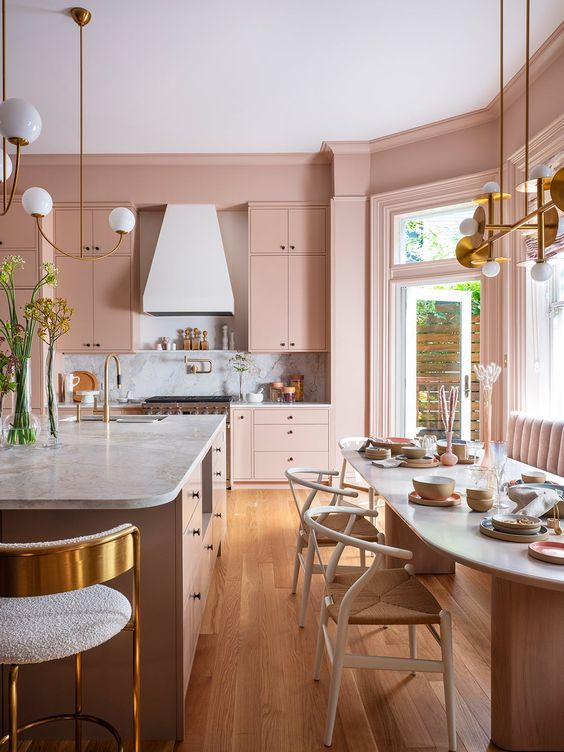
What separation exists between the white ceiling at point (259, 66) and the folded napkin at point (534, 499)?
2886mm

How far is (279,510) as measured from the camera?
4605 millimetres

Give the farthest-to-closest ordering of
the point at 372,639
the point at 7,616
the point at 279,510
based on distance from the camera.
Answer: the point at 279,510, the point at 372,639, the point at 7,616

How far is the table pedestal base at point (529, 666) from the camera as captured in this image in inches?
65.3

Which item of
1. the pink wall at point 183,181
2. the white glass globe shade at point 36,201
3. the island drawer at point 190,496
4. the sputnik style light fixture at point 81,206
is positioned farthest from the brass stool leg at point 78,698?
the pink wall at point 183,181

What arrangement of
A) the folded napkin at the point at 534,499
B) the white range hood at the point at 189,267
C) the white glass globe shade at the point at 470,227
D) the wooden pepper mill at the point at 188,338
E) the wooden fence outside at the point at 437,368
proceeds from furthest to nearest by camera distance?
the wooden pepper mill at the point at 188,338 < the white range hood at the point at 189,267 < the wooden fence outside at the point at 437,368 < the white glass globe shade at the point at 470,227 < the folded napkin at the point at 534,499

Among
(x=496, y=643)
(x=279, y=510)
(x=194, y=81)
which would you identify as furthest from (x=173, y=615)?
(x=194, y=81)

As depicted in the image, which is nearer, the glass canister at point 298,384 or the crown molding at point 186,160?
the crown molding at point 186,160

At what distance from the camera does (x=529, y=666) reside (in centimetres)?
167

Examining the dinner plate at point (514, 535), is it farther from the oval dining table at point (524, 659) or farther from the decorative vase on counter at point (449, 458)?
the decorative vase on counter at point (449, 458)

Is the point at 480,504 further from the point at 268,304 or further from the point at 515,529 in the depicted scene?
the point at 268,304

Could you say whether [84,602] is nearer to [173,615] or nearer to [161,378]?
[173,615]

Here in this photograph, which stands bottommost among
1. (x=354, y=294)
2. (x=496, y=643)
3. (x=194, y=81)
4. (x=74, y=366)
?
(x=496, y=643)

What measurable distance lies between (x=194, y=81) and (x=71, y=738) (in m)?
4.11

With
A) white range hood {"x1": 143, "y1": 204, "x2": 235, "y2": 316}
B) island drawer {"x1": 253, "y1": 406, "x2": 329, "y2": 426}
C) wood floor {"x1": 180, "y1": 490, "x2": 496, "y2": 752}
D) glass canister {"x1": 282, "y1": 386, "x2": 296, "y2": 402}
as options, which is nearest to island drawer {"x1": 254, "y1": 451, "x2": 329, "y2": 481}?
island drawer {"x1": 253, "y1": 406, "x2": 329, "y2": 426}
